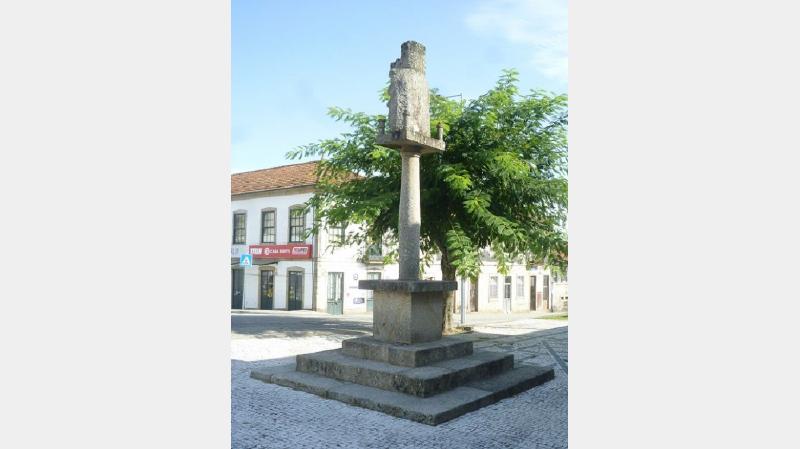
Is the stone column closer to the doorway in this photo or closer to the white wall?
the white wall

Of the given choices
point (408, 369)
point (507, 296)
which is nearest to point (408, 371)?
point (408, 369)

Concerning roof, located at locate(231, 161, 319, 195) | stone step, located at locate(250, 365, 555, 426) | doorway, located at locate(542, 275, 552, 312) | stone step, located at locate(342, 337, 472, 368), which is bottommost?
doorway, located at locate(542, 275, 552, 312)

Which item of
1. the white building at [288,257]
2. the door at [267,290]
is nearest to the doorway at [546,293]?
the white building at [288,257]

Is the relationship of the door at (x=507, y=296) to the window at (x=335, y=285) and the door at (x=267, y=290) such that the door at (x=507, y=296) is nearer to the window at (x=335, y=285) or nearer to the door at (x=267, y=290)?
the window at (x=335, y=285)

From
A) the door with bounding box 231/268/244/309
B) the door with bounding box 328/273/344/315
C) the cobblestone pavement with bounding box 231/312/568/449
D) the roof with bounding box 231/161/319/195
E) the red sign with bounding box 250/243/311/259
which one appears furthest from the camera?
the door with bounding box 231/268/244/309

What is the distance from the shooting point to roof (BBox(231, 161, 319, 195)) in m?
28.2

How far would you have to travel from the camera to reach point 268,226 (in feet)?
96.2

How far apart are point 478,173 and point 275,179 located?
59.2 ft

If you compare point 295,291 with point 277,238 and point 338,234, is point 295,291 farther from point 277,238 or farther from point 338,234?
point 338,234

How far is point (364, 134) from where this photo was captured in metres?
14.5

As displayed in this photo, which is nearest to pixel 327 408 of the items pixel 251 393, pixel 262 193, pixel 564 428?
pixel 251 393

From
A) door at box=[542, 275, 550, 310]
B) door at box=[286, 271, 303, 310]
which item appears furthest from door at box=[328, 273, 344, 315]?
door at box=[542, 275, 550, 310]

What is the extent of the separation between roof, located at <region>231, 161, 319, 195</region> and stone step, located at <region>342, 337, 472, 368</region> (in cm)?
1941

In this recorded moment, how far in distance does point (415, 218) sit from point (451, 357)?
2175 millimetres
